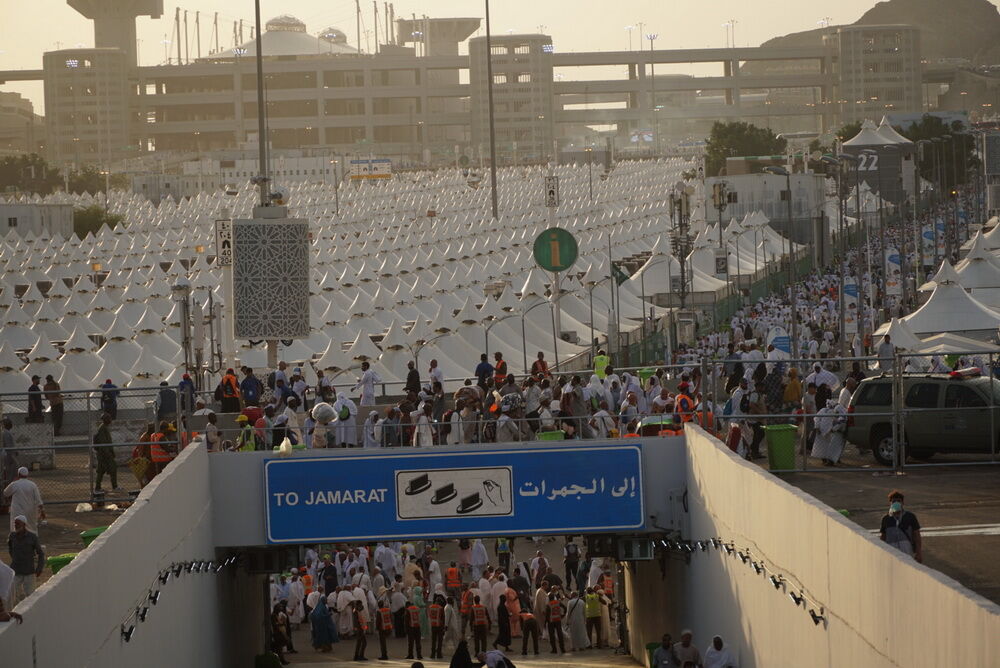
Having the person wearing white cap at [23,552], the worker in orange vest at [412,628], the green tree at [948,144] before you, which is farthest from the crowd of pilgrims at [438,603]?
the green tree at [948,144]

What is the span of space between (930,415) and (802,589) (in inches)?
221

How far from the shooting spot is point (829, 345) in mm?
32500

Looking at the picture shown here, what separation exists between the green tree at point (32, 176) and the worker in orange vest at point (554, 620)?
365 feet

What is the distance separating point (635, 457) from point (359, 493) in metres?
2.66

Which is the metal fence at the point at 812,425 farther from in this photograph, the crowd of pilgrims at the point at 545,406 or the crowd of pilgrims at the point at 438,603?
the crowd of pilgrims at the point at 438,603

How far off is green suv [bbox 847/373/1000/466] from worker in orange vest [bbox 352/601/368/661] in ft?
21.4

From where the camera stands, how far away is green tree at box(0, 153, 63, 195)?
126 metres

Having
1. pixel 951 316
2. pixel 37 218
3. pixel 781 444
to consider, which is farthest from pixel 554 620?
pixel 37 218

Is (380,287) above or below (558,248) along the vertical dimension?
below

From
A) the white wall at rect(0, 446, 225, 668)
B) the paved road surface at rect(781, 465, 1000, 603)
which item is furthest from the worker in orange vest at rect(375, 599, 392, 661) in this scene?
the paved road surface at rect(781, 465, 1000, 603)

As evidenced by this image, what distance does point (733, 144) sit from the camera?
9600cm

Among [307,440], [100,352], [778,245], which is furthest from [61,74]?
[307,440]

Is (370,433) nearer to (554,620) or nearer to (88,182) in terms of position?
(554,620)

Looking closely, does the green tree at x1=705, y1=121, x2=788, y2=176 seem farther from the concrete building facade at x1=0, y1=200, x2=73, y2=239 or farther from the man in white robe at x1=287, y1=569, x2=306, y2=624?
the man in white robe at x1=287, y1=569, x2=306, y2=624
